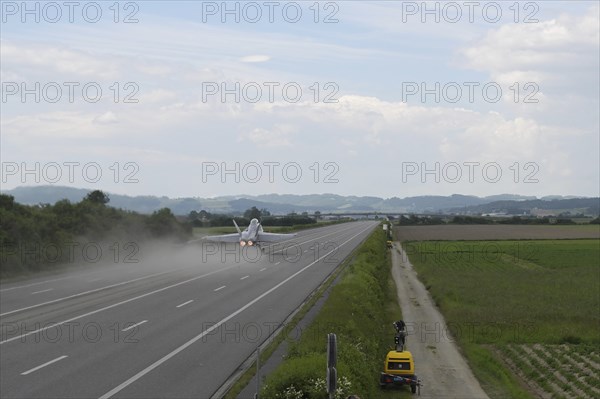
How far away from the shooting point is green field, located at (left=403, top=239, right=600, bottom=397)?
24.7 m

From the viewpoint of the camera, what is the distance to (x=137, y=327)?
28.3m

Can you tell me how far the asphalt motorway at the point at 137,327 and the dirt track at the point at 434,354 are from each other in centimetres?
616

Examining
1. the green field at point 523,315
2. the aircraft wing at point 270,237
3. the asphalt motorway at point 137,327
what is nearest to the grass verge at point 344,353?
the asphalt motorway at point 137,327

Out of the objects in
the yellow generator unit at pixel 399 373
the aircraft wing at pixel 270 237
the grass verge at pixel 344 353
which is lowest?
the yellow generator unit at pixel 399 373

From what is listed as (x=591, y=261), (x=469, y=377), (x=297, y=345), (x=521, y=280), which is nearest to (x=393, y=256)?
(x=591, y=261)

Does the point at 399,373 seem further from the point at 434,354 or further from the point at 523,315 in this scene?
the point at 523,315

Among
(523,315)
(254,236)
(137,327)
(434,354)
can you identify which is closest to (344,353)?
(434,354)

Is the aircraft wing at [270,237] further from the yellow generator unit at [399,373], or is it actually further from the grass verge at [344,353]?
the yellow generator unit at [399,373]

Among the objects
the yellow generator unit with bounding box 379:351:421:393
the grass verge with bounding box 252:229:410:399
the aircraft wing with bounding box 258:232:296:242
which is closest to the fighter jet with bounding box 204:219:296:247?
the aircraft wing with bounding box 258:232:296:242

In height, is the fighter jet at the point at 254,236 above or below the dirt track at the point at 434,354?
above

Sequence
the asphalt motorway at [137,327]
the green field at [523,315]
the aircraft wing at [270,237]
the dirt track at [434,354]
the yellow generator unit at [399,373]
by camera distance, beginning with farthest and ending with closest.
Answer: the aircraft wing at [270,237]
the green field at [523,315]
the dirt track at [434,354]
the yellow generator unit at [399,373]
the asphalt motorway at [137,327]

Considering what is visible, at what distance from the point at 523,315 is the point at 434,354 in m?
11.2

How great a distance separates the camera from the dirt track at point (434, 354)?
22.3 meters

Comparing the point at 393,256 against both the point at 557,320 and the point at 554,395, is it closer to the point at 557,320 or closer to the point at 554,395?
the point at 557,320
